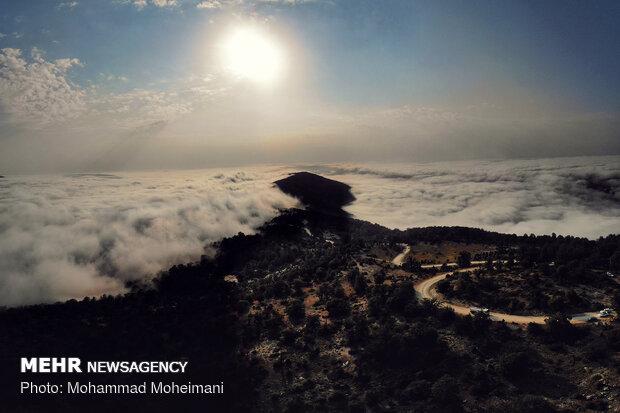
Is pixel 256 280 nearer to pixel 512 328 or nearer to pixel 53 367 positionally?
pixel 53 367

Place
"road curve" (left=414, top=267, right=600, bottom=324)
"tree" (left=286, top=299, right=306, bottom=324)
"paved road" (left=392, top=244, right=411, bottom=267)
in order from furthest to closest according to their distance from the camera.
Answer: "paved road" (left=392, top=244, right=411, bottom=267) < "tree" (left=286, top=299, right=306, bottom=324) < "road curve" (left=414, top=267, right=600, bottom=324)

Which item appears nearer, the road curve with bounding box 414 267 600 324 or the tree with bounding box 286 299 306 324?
the road curve with bounding box 414 267 600 324

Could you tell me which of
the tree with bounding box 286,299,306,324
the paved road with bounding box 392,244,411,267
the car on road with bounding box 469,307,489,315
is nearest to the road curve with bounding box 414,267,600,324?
the car on road with bounding box 469,307,489,315

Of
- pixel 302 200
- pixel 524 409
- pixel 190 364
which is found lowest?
pixel 190 364

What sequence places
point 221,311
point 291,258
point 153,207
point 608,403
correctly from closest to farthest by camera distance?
point 608,403 < point 221,311 < point 291,258 < point 153,207

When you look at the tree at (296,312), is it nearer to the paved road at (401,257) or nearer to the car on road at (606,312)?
the paved road at (401,257)

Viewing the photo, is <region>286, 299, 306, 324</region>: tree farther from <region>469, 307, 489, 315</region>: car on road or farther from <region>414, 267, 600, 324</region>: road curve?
<region>469, 307, 489, 315</region>: car on road

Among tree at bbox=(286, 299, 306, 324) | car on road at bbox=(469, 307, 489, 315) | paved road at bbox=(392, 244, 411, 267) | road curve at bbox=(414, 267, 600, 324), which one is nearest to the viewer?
road curve at bbox=(414, 267, 600, 324)

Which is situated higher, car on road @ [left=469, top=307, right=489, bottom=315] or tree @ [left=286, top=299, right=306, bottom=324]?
car on road @ [left=469, top=307, right=489, bottom=315]

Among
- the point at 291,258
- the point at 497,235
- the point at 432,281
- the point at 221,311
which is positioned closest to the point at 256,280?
the point at 291,258

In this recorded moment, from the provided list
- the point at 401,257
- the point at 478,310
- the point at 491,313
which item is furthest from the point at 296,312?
the point at 401,257

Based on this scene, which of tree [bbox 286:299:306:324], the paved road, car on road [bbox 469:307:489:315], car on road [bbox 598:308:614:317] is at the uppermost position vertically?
car on road [bbox 598:308:614:317]
